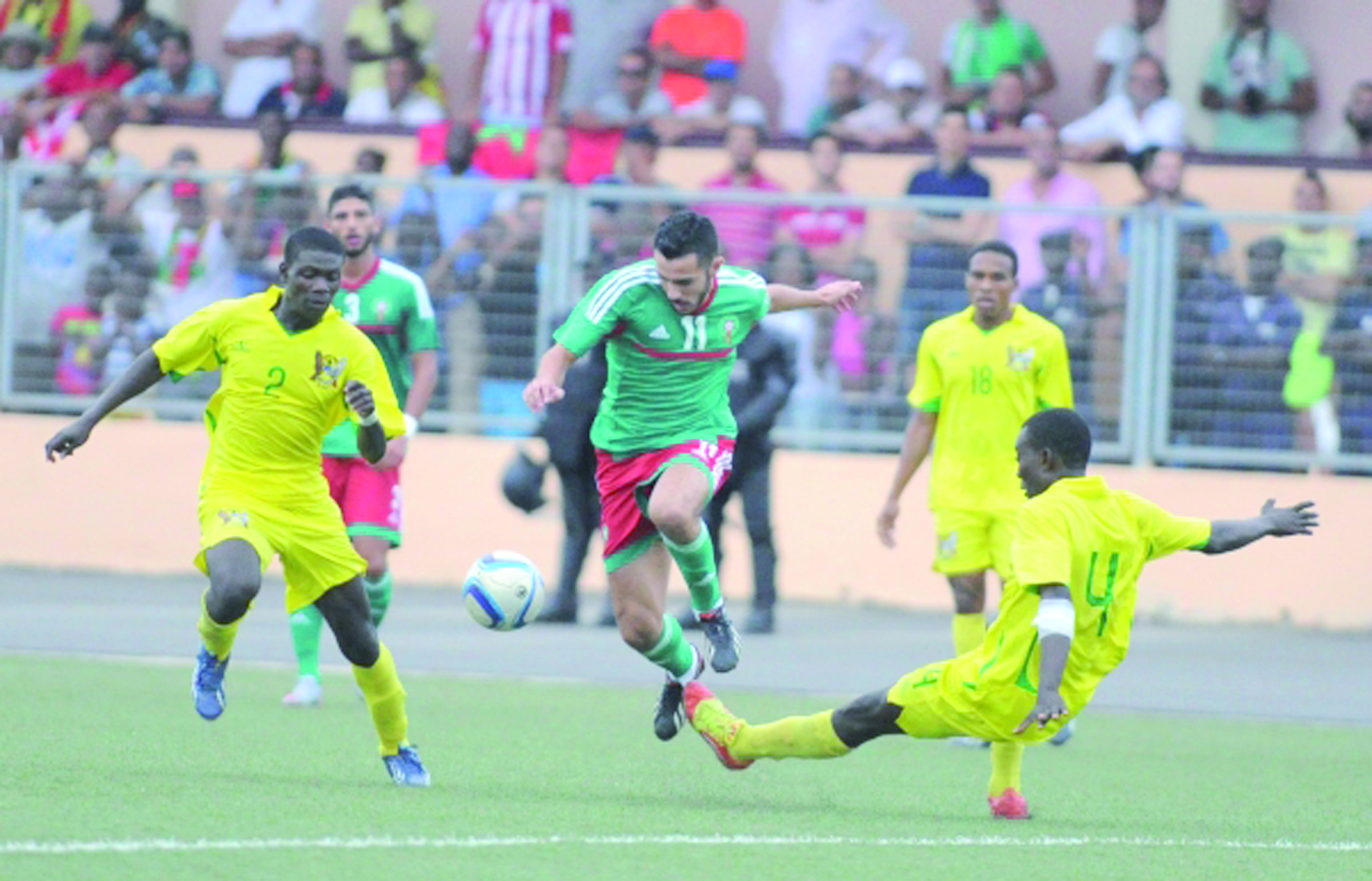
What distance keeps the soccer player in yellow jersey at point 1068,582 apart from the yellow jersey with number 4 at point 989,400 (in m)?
2.62

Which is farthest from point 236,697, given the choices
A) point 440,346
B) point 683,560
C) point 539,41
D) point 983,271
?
point 539,41

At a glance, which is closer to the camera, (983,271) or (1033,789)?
(1033,789)

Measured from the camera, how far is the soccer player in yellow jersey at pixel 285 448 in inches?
319

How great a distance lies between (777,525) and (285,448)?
28.3 feet

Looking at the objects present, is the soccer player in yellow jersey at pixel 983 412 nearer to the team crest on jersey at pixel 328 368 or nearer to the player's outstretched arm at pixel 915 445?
the player's outstretched arm at pixel 915 445

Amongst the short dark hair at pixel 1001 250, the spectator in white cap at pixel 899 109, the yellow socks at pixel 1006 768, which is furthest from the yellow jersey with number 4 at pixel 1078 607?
the spectator in white cap at pixel 899 109

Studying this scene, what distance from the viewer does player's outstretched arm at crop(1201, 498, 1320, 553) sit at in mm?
7340

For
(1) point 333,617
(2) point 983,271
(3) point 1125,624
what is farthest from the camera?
(2) point 983,271

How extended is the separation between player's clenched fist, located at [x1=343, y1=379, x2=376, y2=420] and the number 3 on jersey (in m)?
1.56

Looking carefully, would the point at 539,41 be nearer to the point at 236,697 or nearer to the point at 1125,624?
the point at 236,697

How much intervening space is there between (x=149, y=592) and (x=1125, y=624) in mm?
10435

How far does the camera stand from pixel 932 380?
10492 mm

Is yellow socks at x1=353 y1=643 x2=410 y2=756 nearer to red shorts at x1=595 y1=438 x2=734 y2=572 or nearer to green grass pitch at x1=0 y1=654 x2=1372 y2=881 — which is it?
green grass pitch at x1=0 y1=654 x2=1372 y2=881

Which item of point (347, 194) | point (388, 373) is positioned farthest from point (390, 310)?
point (347, 194)
